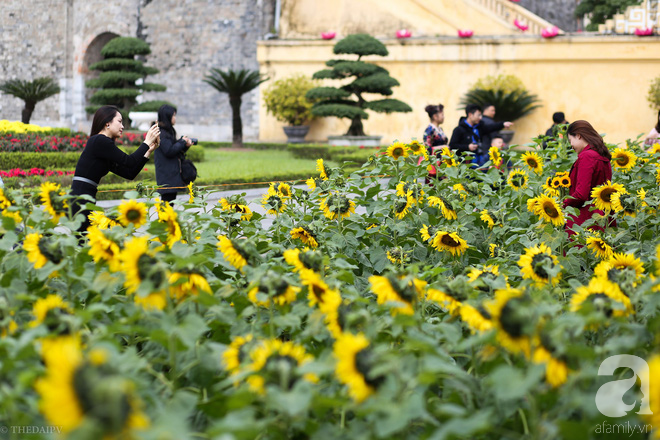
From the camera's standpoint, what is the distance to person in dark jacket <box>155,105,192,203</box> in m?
6.32

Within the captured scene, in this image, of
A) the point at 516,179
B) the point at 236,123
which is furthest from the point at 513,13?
the point at 516,179

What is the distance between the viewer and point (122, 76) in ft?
64.1

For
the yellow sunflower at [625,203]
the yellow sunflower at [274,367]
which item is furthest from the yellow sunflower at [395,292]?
the yellow sunflower at [625,203]

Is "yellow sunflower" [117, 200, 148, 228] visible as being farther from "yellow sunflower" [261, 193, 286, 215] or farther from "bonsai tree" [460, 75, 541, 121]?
"bonsai tree" [460, 75, 541, 121]

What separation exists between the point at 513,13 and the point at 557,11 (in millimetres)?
8193

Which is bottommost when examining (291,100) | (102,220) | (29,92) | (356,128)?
(102,220)

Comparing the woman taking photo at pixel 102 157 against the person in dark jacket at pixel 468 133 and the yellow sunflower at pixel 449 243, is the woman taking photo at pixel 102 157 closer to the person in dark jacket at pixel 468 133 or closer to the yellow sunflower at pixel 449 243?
the yellow sunflower at pixel 449 243

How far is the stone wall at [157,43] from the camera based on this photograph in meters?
23.0

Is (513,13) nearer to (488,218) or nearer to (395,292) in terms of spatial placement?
(488,218)

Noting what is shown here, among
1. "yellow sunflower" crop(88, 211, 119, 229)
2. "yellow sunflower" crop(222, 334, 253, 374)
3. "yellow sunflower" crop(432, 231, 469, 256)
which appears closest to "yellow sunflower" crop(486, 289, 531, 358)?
"yellow sunflower" crop(222, 334, 253, 374)

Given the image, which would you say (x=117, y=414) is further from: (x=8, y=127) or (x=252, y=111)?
(x=252, y=111)

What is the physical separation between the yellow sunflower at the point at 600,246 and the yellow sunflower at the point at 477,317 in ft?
4.44

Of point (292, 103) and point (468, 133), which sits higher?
point (292, 103)

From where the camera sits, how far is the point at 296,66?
2106 centimetres
